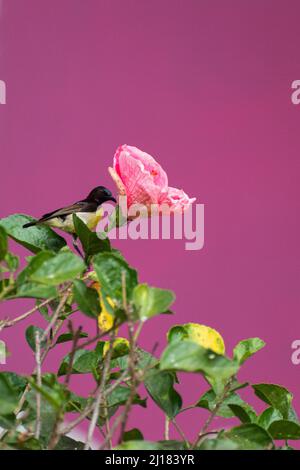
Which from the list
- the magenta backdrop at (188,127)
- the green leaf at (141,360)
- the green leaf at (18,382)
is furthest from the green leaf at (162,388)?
the magenta backdrop at (188,127)

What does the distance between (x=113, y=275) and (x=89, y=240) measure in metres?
0.14

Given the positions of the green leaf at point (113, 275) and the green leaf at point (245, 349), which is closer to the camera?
the green leaf at point (113, 275)

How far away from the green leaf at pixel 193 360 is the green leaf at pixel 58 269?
0.29 feet

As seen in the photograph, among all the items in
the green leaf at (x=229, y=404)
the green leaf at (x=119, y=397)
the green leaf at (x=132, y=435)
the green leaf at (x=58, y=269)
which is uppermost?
the green leaf at (x=58, y=269)

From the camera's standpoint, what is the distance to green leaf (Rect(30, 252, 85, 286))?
0.51 meters

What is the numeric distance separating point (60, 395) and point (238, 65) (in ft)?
8.11

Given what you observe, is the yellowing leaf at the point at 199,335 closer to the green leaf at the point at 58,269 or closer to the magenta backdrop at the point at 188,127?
the green leaf at the point at 58,269

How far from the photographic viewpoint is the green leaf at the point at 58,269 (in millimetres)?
508

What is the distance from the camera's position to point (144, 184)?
0.68 meters

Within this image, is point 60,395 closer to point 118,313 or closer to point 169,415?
point 118,313

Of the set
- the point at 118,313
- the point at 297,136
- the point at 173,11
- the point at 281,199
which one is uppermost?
the point at 173,11

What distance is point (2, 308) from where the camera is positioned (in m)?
2.58

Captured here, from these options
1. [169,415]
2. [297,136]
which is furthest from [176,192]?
[297,136]

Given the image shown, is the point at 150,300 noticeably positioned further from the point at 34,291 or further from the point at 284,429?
the point at 284,429
